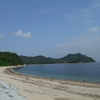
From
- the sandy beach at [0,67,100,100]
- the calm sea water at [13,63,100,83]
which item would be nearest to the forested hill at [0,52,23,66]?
the calm sea water at [13,63,100,83]

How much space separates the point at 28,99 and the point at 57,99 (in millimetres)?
2797

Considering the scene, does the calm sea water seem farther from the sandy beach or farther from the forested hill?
the forested hill

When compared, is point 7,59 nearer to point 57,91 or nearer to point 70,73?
point 70,73

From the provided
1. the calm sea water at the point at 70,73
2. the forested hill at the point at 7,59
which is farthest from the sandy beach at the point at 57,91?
the forested hill at the point at 7,59

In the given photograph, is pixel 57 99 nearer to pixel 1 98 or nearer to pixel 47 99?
pixel 47 99

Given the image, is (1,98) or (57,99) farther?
(57,99)

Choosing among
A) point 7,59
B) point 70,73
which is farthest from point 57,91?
point 7,59

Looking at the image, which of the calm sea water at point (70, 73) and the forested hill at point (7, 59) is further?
the forested hill at point (7, 59)

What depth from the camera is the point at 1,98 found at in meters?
10.2

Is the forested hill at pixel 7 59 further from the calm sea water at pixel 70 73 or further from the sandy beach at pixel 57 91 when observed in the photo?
the sandy beach at pixel 57 91

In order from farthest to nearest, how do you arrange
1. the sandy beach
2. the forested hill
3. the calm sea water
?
the forested hill → the calm sea water → the sandy beach

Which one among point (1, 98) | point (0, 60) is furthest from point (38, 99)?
point (0, 60)

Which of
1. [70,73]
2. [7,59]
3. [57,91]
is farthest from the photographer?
[7,59]

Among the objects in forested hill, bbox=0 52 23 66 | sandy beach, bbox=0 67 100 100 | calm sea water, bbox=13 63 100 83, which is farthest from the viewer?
forested hill, bbox=0 52 23 66
